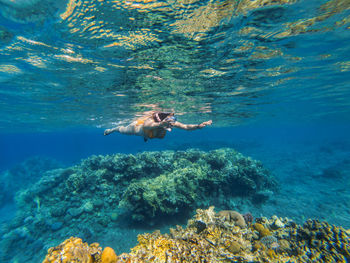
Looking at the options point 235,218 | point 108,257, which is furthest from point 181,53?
point 108,257

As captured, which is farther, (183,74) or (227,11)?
→ (183,74)

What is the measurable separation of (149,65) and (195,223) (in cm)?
883

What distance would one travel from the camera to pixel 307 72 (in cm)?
1232

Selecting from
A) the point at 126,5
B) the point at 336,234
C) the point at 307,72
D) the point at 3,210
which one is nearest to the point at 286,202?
the point at 336,234

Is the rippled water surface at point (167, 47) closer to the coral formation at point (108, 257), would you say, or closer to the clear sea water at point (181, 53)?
the clear sea water at point (181, 53)

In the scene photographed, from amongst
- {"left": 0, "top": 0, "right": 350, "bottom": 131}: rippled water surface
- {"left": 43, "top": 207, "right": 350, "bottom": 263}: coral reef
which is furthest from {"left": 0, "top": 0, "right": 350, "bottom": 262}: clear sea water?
{"left": 43, "top": 207, "right": 350, "bottom": 263}: coral reef

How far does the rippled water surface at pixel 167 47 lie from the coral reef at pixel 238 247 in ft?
26.1

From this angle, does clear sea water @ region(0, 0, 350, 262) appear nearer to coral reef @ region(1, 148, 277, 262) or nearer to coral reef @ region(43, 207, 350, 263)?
coral reef @ region(1, 148, 277, 262)

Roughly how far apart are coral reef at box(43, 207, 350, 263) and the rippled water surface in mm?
7961

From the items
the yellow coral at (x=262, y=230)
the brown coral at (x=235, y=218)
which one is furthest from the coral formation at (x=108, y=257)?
the yellow coral at (x=262, y=230)

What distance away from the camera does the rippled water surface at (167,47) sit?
6094 mm

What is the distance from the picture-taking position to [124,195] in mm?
8875

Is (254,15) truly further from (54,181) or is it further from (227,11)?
(54,181)

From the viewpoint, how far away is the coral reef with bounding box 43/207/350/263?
3900mm
